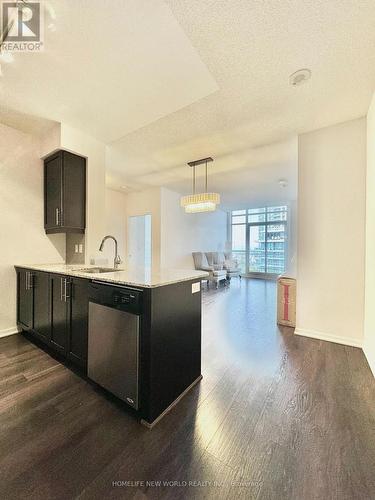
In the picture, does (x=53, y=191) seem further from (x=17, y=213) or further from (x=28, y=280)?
(x=28, y=280)

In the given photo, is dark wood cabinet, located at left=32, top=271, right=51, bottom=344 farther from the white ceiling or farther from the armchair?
the armchair

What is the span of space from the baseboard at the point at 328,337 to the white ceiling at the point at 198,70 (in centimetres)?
265

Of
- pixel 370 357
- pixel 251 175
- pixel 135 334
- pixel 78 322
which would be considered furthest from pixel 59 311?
pixel 251 175

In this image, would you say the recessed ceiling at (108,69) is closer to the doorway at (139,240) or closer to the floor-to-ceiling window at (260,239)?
the doorway at (139,240)

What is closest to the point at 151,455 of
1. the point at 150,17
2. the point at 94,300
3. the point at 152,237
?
the point at 94,300

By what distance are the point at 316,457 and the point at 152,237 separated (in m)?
5.04

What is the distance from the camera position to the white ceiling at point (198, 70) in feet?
4.56

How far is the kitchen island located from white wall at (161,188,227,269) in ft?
12.1

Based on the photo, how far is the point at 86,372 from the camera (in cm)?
185

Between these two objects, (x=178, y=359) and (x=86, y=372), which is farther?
(x=86, y=372)

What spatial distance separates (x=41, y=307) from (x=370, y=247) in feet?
11.9

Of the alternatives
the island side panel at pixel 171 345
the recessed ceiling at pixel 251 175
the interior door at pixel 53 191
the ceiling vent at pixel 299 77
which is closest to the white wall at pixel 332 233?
the recessed ceiling at pixel 251 175

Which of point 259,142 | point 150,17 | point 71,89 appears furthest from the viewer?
point 259,142

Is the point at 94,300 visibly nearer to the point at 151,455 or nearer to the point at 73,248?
the point at 151,455
